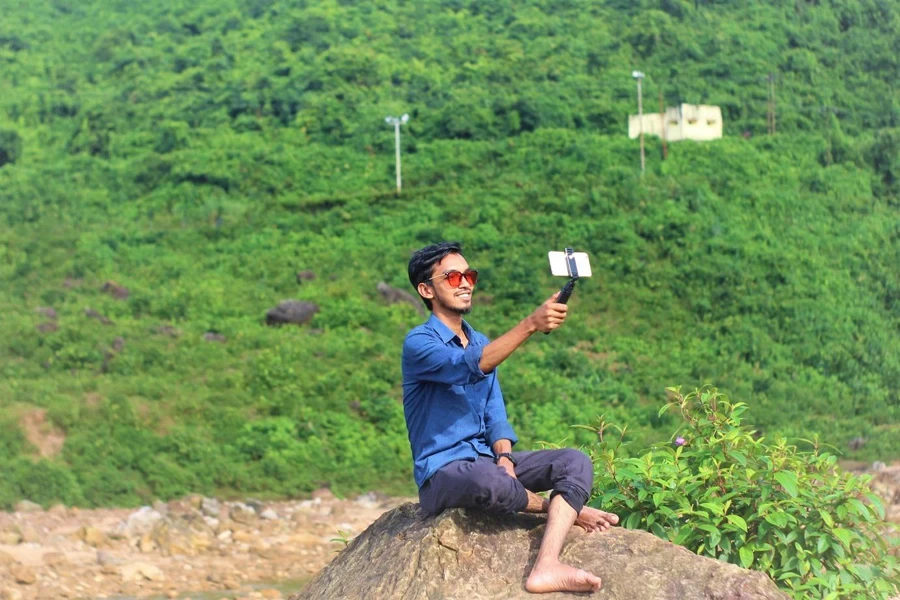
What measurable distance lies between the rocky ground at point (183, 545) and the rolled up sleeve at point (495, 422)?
203 inches

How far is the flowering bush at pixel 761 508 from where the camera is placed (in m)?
3.50

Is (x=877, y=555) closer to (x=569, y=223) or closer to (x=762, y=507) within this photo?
(x=762, y=507)

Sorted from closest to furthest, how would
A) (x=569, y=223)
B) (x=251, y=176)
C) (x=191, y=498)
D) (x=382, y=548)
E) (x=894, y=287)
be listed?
1. (x=382, y=548)
2. (x=191, y=498)
3. (x=894, y=287)
4. (x=569, y=223)
5. (x=251, y=176)

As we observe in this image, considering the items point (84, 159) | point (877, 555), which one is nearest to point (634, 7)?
point (84, 159)

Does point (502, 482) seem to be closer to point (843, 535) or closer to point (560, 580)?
point (560, 580)

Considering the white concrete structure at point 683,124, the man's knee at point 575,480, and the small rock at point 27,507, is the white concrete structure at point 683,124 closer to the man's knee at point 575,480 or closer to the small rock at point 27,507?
the small rock at point 27,507

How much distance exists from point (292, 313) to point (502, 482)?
13.5 m

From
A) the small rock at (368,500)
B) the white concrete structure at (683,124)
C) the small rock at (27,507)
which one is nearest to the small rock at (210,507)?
the small rock at (368,500)

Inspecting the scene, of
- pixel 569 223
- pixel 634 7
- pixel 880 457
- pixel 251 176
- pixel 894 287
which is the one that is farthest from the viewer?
pixel 634 7

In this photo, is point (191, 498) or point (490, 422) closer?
point (490, 422)

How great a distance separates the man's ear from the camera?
11.2 ft

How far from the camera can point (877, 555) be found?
3.68 meters

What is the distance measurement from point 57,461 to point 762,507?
985 centimetres

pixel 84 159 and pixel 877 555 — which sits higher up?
pixel 84 159
